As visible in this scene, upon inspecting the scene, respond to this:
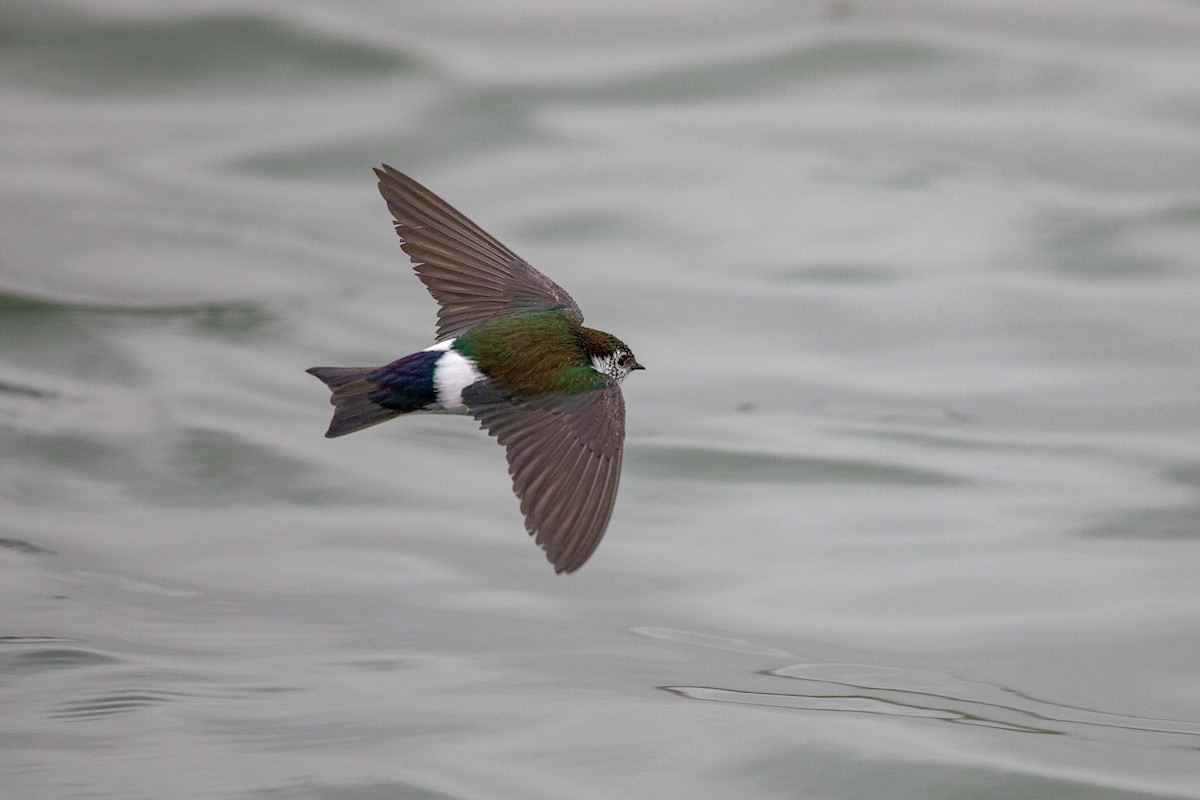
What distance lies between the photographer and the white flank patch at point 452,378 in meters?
3.41

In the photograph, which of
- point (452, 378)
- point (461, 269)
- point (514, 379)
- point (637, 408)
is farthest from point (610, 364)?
point (637, 408)

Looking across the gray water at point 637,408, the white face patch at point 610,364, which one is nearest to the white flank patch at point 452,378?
the white face patch at point 610,364

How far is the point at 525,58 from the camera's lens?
886 cm

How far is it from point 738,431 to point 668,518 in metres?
0.70

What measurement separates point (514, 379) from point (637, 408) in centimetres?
264

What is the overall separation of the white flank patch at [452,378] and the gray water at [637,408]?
2.28 feet

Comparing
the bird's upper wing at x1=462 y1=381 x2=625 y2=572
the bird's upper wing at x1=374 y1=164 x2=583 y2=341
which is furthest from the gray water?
the bird's upper wing at x1=374 y1=164 x2=583 y2=341

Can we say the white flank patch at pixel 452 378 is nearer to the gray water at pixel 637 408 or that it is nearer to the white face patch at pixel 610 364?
the white face patch at pixel 610 364

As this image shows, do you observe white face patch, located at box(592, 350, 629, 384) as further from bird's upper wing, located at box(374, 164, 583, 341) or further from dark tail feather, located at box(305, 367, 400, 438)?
dark tail feather, located at box(305, 367, 400, 438)

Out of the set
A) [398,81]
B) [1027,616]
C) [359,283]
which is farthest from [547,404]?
[398,81]

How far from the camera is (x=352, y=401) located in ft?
11.3

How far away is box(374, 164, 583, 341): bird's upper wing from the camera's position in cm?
388

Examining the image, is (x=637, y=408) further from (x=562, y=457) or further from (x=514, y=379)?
(x=562, y=457)

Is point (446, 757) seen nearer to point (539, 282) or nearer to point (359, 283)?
point (539, 282)
